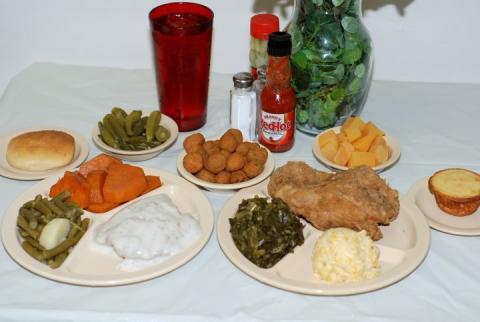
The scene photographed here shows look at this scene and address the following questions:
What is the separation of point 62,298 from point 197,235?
285 mm

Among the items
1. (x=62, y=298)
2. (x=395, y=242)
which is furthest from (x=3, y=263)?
(x=395, y=242)

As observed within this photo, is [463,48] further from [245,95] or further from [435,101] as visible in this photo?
[245,95]

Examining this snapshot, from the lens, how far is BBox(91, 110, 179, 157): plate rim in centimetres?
162

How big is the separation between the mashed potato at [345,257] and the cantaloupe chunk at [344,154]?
314 mm

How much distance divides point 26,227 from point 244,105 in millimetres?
621

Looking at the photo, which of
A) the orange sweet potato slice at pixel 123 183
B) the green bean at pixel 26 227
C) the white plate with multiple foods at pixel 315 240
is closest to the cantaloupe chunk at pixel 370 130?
the white plate with multiple foods at pixel 315 240

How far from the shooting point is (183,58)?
1690mm

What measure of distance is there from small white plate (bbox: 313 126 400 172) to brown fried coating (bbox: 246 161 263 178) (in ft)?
0.52

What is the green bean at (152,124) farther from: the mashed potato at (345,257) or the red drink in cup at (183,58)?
the mashed potato at (345,257)

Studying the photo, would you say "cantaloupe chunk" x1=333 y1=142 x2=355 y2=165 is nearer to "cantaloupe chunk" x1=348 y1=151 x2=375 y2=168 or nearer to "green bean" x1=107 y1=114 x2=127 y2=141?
"cantaloupe chunk" x1=348 y1=151 x2=375 y2=168

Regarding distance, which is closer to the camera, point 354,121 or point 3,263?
point 3,263

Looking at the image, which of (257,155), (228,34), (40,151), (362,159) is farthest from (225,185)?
(228,34)

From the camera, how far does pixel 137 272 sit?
1256 millimetres

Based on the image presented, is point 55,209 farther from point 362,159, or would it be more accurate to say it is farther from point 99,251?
point 362,159
